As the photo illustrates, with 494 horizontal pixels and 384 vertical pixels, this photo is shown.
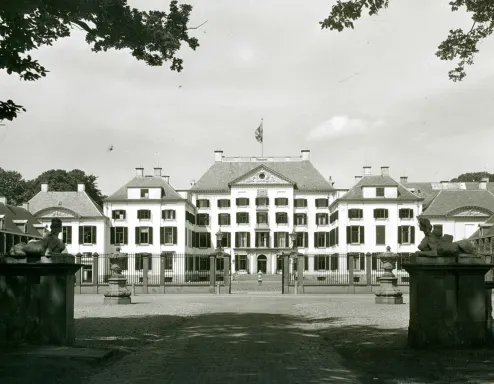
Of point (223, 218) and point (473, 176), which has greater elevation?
point (473, 176)

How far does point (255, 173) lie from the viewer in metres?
70.1

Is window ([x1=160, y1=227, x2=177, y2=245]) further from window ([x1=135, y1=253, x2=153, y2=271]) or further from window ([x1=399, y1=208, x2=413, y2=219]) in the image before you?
window ([x1=399, y1=208, x2=413, y2=219])

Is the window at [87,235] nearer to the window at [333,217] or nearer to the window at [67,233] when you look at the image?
the window at [67,233]

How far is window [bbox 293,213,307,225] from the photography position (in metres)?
70.4

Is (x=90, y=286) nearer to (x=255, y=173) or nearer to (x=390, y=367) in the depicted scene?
(x=390, y=367)

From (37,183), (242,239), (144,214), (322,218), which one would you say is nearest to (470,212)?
(322,218)

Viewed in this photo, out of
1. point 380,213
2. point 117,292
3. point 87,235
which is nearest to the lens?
point 117,292

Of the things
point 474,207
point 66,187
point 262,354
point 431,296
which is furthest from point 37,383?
point 66,187

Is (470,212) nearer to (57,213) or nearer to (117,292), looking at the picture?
(57,213)

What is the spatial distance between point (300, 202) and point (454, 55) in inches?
2301

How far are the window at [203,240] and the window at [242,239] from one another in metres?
3.01

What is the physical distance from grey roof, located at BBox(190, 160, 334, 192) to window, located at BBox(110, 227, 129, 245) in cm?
880

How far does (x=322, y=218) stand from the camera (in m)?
70.5

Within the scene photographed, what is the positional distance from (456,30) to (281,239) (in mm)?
57985
